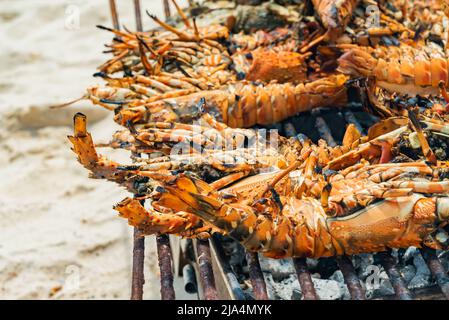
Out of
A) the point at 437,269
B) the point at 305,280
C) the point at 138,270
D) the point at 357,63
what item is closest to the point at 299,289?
the point at 305,280

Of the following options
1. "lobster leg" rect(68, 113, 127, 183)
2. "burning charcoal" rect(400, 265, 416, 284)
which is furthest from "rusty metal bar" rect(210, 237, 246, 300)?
"burning charcoal" rect(400, 265, 416, 284)

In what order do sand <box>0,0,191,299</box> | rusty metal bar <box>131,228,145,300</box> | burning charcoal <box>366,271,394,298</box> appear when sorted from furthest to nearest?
sand <box>0,0,191,299</box> → burning charcoal <box>366,271,394,298</box> → rusty metal bar <box>131,228,145,300</box>

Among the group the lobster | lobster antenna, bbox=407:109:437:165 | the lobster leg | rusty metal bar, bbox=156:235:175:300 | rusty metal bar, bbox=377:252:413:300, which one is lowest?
rusty metal bar, bbox=377:252:413:300

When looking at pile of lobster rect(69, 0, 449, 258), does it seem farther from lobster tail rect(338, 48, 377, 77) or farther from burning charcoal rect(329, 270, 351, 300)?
burning charcoal rect(329, 270, 351, 300)

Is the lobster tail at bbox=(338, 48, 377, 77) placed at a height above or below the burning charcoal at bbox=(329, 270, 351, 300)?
above

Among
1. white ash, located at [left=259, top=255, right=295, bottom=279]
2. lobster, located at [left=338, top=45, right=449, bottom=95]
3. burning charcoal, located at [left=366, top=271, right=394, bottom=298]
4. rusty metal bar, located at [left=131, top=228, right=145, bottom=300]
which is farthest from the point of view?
lobster, located at [left=338, top=45, right=449, bottom=95]

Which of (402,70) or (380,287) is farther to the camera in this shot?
(402,70)

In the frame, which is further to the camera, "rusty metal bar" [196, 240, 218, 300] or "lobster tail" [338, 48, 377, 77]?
"lobster tail" [338, 48, 377, 77]

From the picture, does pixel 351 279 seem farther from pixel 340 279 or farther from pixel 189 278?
pixel 189 278
